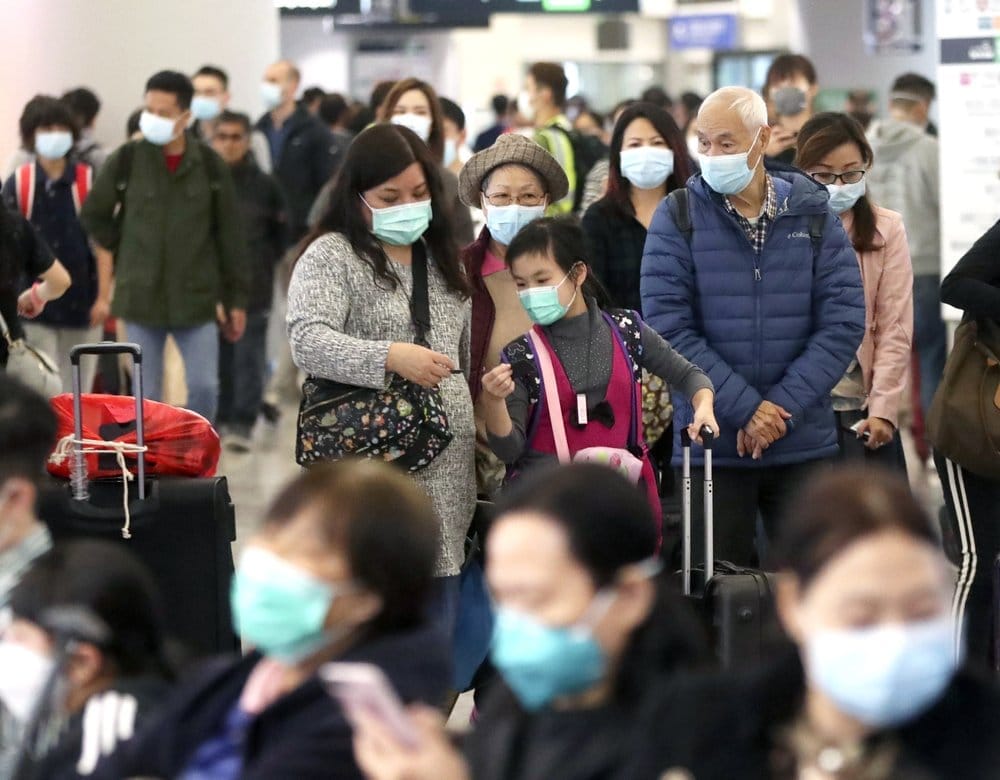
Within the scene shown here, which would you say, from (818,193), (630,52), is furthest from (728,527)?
(630,52)

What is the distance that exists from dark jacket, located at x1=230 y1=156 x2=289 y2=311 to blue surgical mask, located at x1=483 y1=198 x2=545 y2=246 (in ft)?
17.5

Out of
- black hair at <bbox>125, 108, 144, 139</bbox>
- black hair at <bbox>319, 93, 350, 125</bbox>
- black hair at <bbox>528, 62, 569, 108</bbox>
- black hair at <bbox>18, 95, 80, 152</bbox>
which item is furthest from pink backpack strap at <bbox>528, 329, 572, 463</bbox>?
black hair at <bbox>319, 93, 350, 125</bbox>

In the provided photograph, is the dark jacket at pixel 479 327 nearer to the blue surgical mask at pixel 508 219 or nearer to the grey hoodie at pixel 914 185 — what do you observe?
the blue surgical mask at pixel 508 219

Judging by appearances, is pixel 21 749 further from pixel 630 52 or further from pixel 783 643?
pixel 630 52

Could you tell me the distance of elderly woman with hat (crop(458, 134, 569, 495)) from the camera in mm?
4902

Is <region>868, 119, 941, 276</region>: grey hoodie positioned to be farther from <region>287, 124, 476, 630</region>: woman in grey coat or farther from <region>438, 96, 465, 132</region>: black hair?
<region>287, 124, 476, 630</region>: woman in grey coat

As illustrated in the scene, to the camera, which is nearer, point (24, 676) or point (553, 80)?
point (24, 676)

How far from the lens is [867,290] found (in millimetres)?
5562

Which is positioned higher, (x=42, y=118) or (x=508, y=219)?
(x=42, y=118)

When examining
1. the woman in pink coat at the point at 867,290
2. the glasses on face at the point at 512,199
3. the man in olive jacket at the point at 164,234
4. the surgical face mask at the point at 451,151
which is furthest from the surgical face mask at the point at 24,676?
the surgical face mask at the point at 451,151

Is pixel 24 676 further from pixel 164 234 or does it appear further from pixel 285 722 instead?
pixel 164 234

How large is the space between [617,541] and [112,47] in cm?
879

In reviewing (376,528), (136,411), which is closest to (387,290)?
(136,411)

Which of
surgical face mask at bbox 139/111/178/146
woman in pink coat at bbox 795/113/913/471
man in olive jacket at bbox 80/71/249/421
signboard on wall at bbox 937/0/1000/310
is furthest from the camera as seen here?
signboard on wall at bbox 937/0/1000/310
